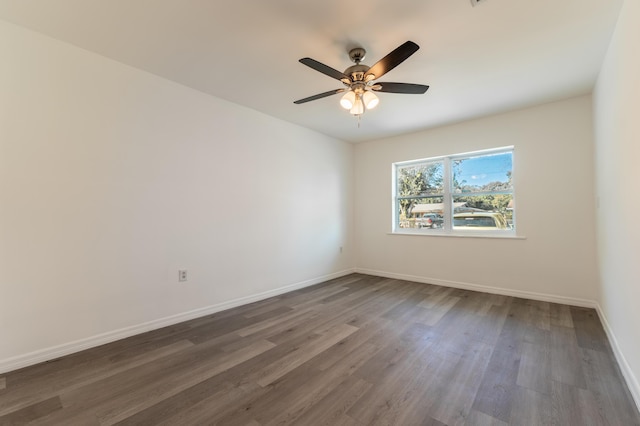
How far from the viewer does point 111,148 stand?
2551mm

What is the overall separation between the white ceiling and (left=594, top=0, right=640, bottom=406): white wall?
28cm

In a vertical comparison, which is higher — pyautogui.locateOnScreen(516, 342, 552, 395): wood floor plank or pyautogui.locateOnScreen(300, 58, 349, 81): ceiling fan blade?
pyautogui.locateOnScreen(300, 58, 349, 81): ceiling fan blade

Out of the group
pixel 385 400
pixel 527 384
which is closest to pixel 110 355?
pixel 385 400

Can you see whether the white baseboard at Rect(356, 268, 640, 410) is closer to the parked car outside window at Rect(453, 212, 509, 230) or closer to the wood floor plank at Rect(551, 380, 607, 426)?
the wood floor plank at Rect(551, 380, 607, 426)

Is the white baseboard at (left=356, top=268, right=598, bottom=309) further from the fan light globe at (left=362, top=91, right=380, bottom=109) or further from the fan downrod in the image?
the fan downrod

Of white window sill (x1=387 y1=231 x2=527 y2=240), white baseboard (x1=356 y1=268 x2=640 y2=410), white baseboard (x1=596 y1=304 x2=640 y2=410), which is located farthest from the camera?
white window sill (x1=387 y1=231 x2=527 y2=240)

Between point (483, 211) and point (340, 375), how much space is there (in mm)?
3433

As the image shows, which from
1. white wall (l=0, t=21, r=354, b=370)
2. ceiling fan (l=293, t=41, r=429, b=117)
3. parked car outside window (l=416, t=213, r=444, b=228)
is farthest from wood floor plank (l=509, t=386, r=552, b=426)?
parked car outside window (l=416, t=213, r=444, b=228)

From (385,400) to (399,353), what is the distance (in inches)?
25.0

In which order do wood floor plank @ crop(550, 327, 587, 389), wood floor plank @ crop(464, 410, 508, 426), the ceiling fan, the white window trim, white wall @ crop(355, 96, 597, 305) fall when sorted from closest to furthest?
wood floor plank @ crop(464, 410, 508, 426)
wood floor plank @ crop(550, 327, 587, 389)
the ceiling fan
white wall @ crop(355, 96, 597, 305)
the white window trim

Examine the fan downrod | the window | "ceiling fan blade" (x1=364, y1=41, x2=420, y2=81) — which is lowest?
the window

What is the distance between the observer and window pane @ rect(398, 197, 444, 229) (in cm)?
468

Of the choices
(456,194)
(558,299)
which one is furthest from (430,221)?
(558,299)

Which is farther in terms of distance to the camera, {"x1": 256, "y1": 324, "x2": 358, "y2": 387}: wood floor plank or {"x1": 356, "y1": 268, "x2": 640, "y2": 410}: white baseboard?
{"x1": 256, "y1": 324, "x2": 358, "y2": 387}: wood floor plank
